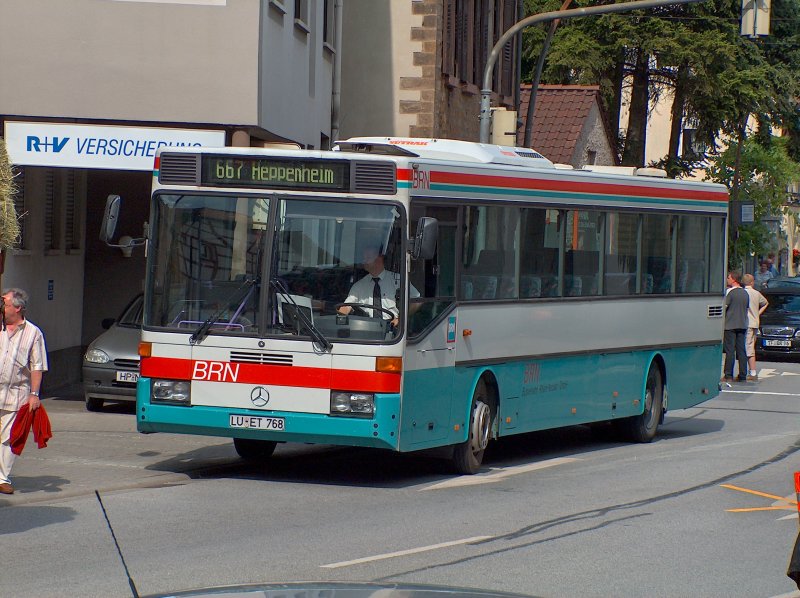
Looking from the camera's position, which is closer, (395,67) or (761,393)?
(761,393)

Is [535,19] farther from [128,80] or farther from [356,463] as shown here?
[356,463]

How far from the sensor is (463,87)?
3111 cm

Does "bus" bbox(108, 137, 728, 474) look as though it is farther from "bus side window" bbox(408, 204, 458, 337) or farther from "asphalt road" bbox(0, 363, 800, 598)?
"asphalt road" bbox(0, 363, 800, 598)

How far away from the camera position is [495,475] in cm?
1368

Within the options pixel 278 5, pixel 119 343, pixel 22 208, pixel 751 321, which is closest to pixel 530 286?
pixel 119 343

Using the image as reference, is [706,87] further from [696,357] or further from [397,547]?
[397,547]

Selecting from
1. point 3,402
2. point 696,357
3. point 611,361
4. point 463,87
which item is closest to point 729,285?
point 463,87

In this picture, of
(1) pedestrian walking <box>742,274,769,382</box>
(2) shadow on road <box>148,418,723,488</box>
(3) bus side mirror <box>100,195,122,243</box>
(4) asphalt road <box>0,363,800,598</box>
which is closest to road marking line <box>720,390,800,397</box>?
(1) pedestrian walking <box>742,274,769,382</box>

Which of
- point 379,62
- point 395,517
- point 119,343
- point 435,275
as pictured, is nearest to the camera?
point 395,517

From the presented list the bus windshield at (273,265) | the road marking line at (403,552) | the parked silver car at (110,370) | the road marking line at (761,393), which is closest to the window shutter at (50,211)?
the parked silver car at (110,370)

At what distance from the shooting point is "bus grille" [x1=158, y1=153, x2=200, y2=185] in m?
12.5

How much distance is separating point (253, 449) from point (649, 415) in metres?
5.44

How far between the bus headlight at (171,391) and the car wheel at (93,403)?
5.75 metres

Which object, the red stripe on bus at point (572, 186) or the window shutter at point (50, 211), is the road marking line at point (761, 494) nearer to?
the red stripe on bus at point (572, 186)
